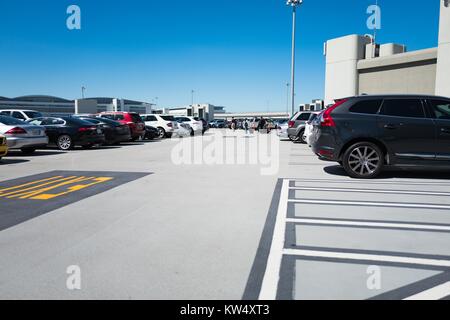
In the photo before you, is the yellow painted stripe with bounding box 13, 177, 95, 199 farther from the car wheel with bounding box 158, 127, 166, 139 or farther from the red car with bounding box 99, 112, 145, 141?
the car wheel with bounding box 158, 127, 166, 139

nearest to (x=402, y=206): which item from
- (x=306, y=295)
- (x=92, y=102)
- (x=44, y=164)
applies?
(x=306, y=295)

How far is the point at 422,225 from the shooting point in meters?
4.59

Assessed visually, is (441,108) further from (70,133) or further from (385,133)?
(70,133)

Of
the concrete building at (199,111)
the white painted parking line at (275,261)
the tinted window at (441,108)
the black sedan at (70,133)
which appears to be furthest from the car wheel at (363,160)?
the concrete building at (199,111)

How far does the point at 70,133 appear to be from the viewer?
15.0 meters

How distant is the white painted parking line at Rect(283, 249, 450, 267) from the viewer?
135 inches

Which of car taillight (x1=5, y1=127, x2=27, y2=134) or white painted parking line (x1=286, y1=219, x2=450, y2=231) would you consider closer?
white painted parking line (x1=286, y1=219, x2=450, y2=231)

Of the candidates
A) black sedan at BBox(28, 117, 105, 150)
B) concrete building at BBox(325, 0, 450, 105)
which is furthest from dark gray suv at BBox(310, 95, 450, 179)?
concrete building at BBox(325, 0, 450, 105)

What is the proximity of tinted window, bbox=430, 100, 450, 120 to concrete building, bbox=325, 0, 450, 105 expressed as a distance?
21.2m

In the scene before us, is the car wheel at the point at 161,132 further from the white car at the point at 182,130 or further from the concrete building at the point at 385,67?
the concrete building at the point at 385,67

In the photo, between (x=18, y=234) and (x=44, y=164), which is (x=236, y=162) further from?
(x=18, y=234)

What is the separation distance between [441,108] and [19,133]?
40.2 ft

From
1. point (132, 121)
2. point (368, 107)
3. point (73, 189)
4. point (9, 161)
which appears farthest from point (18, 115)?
point (368, 107)

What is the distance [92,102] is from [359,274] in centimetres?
5239
